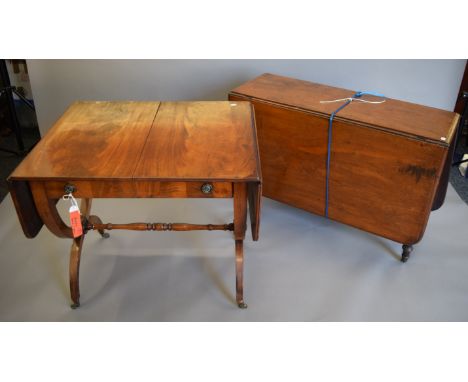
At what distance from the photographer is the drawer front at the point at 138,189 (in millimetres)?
1437

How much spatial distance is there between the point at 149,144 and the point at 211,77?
1.27 metres

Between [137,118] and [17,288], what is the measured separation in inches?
36.3

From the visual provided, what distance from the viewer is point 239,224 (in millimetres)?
1611

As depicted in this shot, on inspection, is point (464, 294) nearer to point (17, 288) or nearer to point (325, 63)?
point (325, 63)

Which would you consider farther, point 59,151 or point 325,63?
point 325,63

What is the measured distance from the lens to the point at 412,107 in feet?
6.49

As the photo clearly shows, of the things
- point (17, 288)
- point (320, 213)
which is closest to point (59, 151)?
point (17, 288)

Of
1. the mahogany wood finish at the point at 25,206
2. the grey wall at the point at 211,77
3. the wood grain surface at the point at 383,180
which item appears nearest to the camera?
the mahogany wood finish at the point at 25,206

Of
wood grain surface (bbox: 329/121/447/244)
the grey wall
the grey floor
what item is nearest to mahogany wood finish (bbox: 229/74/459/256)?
wood grain surface (bbox: 329/121/447/244)

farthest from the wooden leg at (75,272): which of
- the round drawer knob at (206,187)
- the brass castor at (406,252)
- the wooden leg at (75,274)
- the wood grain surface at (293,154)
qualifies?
the brass castor at (406,252)

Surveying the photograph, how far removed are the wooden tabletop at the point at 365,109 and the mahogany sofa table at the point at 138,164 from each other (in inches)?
12.2

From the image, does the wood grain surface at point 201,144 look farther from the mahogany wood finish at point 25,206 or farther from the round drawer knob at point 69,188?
the mahogany wood finish at point 25,206

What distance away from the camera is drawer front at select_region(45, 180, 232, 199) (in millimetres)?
1437

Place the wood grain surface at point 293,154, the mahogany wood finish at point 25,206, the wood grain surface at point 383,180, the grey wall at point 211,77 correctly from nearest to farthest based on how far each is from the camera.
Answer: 1. the mahogany wood finish at point 25,206
2. the wood grain surface at point 383,180
3. the wood grain surface at point 293,154
4. the grey wall at point 211,77
